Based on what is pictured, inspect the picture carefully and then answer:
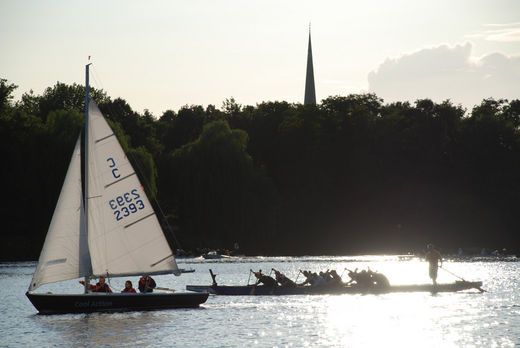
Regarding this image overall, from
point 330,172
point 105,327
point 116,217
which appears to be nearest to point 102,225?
point 116,217

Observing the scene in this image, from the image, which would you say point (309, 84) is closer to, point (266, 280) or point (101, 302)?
point (266, 280)

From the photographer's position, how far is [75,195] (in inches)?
1486

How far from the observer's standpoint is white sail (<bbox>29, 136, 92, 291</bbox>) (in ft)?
121

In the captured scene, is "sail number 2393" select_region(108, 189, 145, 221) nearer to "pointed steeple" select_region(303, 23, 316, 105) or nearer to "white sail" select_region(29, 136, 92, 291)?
"white sail" select_region(29, 136, 92, 291)

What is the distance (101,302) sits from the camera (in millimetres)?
38906

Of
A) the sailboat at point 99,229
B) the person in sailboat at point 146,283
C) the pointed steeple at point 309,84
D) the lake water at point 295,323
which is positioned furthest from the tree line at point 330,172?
the sailboat at point 99,229

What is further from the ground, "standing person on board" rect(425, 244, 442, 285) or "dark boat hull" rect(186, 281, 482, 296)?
"standing person on board" rect(425, 244, 442, 285)

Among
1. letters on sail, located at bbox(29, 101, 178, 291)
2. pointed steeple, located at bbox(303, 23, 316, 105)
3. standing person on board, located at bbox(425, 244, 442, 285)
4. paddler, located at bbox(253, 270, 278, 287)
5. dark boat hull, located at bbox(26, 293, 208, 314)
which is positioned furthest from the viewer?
pointed steeple, located at bbox(303, 23, 316, 105)

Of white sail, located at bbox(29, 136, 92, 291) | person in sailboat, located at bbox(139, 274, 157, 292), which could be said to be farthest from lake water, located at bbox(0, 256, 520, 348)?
white sail, located at bbox(29, 136, 92, 291)

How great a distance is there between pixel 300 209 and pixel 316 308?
230 feet

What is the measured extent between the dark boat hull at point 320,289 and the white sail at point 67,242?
13535mm

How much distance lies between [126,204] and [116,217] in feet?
2.21

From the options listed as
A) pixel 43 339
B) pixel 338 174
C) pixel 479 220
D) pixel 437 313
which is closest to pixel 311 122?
pixel 338 174

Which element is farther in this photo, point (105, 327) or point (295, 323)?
point (295, 323)
